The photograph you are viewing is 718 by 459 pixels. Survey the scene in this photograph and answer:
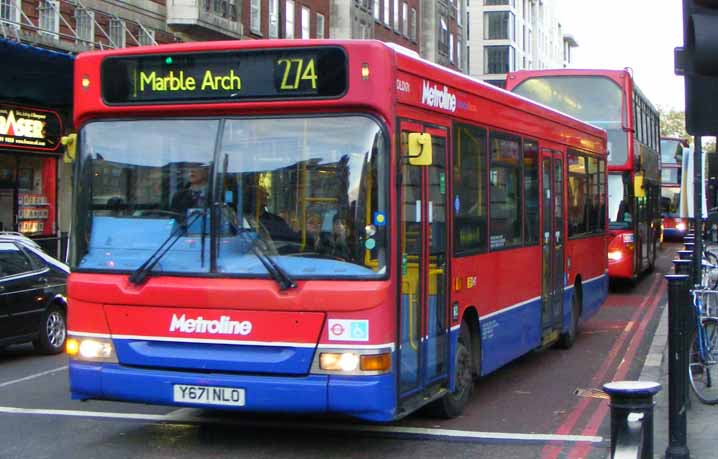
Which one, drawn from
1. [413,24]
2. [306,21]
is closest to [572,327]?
[306,21]

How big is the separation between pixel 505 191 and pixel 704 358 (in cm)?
243

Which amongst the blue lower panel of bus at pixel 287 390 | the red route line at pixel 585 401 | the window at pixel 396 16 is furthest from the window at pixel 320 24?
the blue lower panel of bus at pixel 287 390

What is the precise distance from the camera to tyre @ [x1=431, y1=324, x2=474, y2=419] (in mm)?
8812

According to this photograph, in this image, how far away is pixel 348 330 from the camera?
7098mm

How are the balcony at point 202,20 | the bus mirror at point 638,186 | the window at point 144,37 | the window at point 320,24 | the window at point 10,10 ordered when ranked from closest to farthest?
the bus mirror at point 638,186, the window at point 10,10, the window at point 144,37, the balcony at point 202,20, the window at point 320,24

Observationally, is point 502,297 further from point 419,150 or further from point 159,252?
point 159,252

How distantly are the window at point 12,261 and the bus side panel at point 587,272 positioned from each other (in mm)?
6861

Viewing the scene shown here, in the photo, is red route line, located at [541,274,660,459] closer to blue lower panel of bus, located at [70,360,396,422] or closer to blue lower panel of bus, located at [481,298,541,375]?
blue lower panel of bus, located at [481,298,541,375]

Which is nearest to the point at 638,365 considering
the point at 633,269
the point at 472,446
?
the point at 472,446

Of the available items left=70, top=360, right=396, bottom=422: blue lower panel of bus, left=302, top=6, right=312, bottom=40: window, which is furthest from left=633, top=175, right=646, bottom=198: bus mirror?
left=302, top=6, right=312, bottom=40: window

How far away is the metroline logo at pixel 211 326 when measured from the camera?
7277mm

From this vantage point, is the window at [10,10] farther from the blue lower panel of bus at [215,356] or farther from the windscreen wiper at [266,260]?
the windscreen wiper at [266,260]

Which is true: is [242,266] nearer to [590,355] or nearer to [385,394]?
[385,394]

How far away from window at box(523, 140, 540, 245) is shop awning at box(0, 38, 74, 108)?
13280 mm
